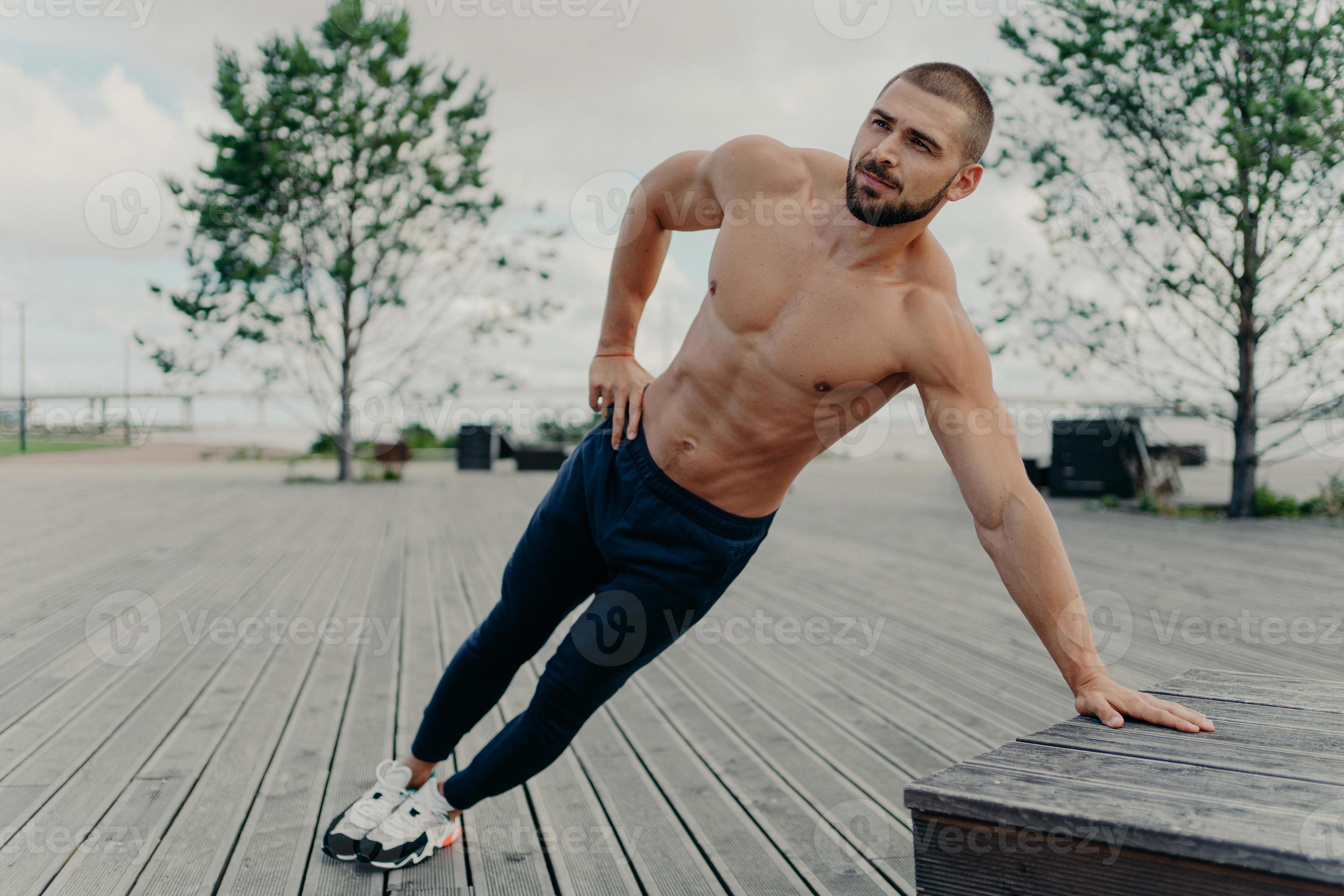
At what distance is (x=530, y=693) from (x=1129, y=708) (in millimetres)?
2039

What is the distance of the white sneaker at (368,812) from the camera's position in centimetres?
179

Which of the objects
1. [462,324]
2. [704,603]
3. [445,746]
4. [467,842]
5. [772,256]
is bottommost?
[467,842]

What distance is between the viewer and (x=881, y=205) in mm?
1365

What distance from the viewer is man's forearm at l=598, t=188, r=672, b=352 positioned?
1827 millimetres

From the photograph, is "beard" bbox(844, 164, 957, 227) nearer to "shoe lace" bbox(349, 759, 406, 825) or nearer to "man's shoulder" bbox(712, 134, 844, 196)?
"man's shoulder" bbox(712, 134, 844, 196)

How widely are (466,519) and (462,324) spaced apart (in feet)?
18.7

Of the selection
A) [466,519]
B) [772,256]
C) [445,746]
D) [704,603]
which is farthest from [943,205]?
[466,519]

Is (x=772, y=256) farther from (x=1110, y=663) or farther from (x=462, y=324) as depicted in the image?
(x=462, y=324)

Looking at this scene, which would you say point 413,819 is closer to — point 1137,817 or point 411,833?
point 411,833

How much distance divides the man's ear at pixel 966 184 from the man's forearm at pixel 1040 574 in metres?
0.46

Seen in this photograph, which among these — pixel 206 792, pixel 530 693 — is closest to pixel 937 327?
pixel 206 792

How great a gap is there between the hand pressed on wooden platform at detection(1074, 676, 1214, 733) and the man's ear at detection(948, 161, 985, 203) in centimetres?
76

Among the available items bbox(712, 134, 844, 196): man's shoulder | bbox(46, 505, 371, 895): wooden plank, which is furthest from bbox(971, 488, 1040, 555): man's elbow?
bbox(46, 505, 371, 895): wooden plank

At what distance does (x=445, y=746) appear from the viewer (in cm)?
186
